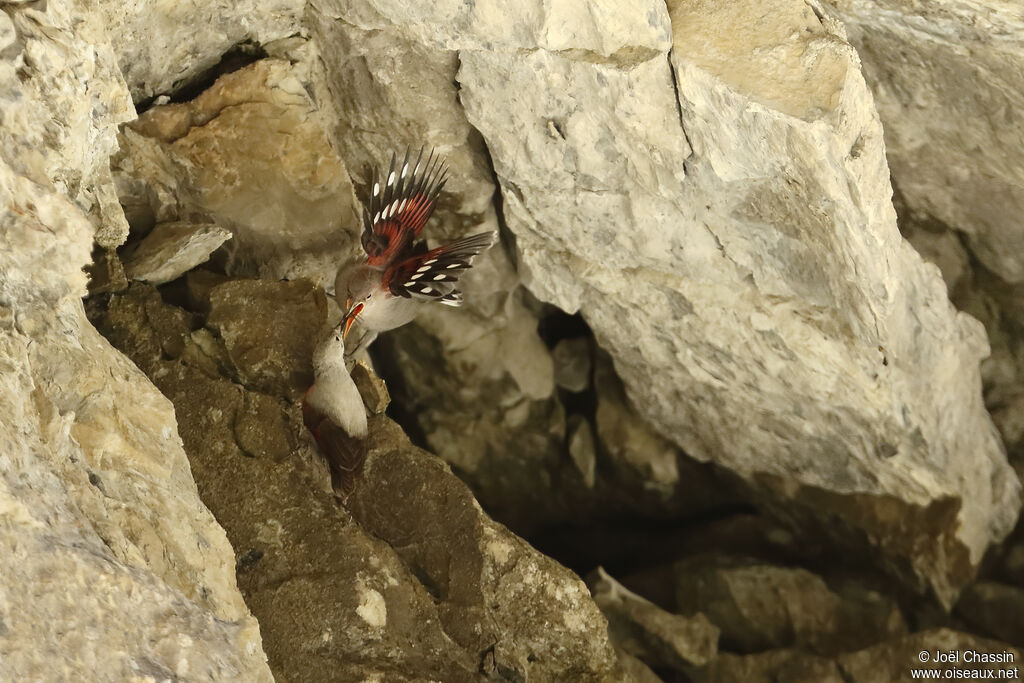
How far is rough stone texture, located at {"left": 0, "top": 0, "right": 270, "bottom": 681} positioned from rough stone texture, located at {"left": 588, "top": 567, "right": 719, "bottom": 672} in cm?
190

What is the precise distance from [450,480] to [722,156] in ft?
3.87

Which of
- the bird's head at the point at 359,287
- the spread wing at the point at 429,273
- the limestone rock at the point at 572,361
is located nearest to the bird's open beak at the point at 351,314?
the bird's head at the point at 359,287

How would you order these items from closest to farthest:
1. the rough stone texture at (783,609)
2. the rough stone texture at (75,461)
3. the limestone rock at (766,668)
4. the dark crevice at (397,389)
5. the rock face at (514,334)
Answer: the rough stone texture at (75,461)
the rock face at (514,334)
the limestone rock at (766,668)
the rough stone texture at (783,609)
the dark crevice at (397,389)

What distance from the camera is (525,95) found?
2.90 meters

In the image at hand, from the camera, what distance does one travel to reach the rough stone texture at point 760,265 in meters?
2.59

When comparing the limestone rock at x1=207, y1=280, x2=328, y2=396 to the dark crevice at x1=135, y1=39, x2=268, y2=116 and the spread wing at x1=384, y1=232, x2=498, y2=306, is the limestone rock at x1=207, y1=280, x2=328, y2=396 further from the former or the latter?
the dark crevice at x1=135, y1=39, x2=268, y2=116

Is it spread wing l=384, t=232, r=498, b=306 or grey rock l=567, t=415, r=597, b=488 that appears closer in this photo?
spread wing l=384, t=232, r=498, b=306

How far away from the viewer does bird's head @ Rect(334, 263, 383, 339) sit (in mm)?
2834

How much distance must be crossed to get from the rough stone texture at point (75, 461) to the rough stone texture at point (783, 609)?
2.29m

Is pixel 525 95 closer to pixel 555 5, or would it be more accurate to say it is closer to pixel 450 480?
pixel 555 5

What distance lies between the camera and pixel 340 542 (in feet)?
8.44

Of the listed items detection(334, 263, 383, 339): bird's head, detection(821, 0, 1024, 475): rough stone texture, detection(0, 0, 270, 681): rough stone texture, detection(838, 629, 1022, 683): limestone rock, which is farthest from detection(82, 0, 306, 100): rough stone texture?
detection(838, 629, 1022, 683): limestone rock

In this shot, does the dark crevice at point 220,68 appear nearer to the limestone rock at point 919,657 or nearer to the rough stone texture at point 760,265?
the rough stone texture at point 760,265

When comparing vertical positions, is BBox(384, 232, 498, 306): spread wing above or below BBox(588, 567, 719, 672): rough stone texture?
above
